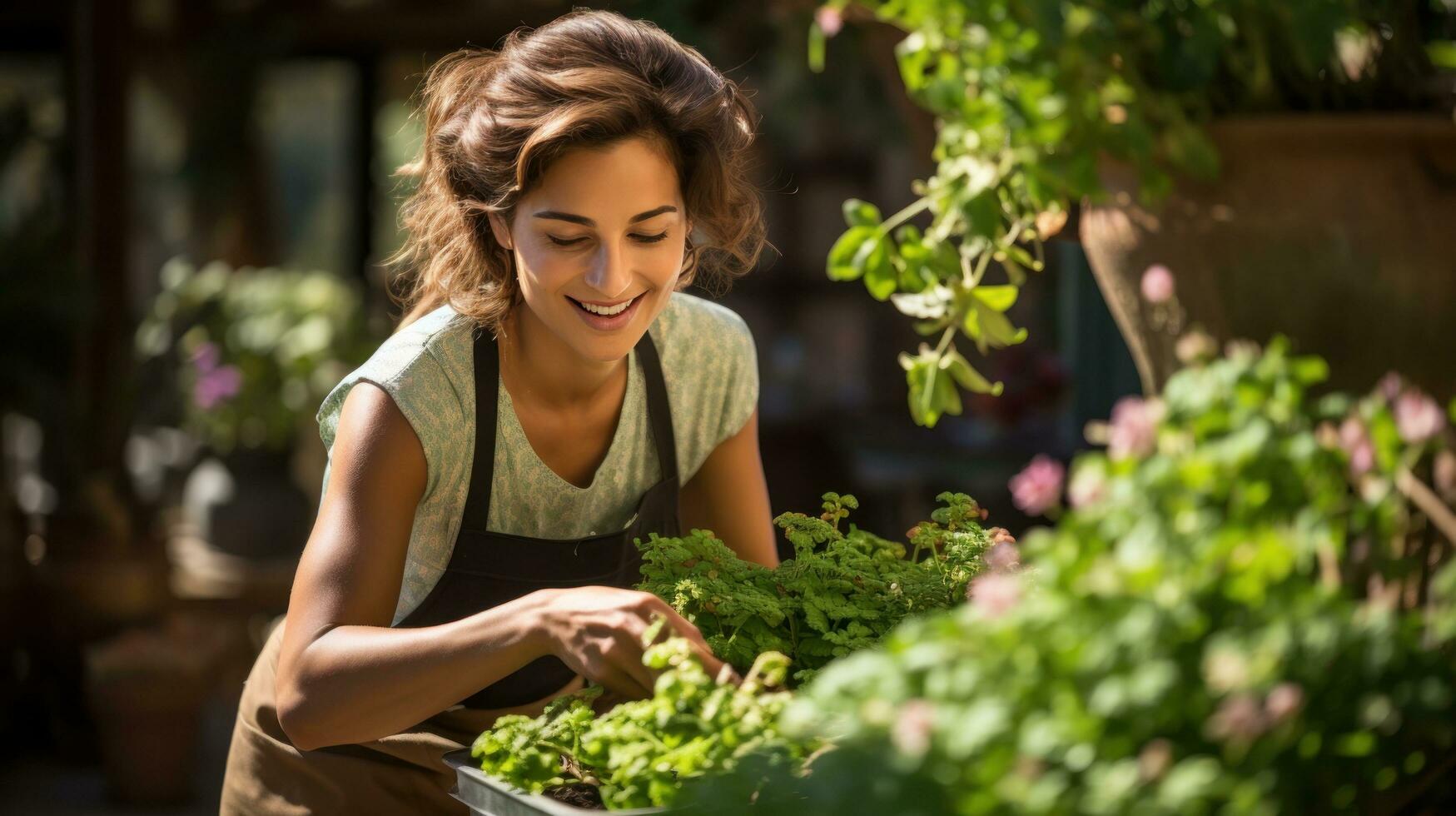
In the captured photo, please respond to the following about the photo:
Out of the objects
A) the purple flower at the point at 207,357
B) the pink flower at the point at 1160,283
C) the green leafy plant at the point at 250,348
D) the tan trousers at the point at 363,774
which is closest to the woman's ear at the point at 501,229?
the tan trousers at the point at 363,774

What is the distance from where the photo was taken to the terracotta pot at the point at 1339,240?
942mm

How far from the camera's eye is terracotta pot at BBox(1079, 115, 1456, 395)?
0.94m

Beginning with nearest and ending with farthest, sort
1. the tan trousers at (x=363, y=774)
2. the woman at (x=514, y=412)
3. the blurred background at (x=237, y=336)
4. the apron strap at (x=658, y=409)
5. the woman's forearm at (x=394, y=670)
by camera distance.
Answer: the woman's forearm at (x=394, y=670), the woman at (x=514, y=412), the tan trousers at (x=363, y=774), the apron strap at (x=658, y=409), the blurred background at (x=237, y=336)

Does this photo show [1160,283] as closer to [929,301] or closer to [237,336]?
[929,301]

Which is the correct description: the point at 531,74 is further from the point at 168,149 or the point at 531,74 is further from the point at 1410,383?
the point at 168,149

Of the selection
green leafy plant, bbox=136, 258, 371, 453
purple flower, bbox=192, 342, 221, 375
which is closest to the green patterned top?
green leafy plant, bbox=136, 258, 371, 453

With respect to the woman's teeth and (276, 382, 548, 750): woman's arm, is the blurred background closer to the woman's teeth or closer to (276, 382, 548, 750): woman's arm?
the woman's teeth

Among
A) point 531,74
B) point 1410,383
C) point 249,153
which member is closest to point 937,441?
point 249,153

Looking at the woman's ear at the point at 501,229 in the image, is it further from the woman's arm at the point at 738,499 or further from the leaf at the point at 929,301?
the leaf at the point at 929,301

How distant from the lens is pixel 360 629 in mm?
1306

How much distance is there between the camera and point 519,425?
161 centimetres

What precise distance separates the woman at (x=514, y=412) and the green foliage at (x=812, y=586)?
0.17 m

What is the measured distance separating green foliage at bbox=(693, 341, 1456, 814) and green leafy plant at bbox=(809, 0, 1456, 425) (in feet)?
0.59

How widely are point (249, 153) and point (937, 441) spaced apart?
7.95 ft
